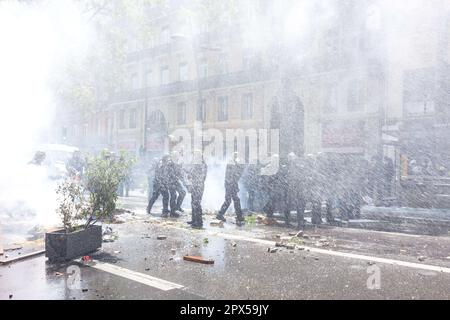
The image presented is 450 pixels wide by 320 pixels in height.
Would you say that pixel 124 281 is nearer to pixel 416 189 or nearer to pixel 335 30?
pixel 416 189

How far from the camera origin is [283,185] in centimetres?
994

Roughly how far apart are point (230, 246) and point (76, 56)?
11264 mm

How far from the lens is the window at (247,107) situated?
84.3 feet

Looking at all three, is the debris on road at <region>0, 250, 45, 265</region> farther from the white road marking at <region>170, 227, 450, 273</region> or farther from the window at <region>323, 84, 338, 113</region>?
the window at <region>323, 84, 338, 113</region>

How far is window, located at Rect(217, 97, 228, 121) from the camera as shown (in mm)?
27406

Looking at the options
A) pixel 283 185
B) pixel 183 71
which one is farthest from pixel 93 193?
pixel 183 71

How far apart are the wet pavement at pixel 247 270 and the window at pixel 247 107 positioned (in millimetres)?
18514

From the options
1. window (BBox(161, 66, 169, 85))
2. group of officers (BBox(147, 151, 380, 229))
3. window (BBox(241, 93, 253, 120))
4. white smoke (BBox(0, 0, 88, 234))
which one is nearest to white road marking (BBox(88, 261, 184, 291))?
group of officers (BBox(147, 151, 380, 229))

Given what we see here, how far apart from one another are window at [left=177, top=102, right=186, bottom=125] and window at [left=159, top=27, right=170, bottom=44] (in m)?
5.83

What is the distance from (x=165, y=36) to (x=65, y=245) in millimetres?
29921

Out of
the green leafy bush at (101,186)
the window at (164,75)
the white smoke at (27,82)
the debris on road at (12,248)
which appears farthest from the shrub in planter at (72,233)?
the window at (164,75)

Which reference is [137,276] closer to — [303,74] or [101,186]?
[101,186]

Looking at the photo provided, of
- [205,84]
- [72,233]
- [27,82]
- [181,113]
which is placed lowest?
[72,233]

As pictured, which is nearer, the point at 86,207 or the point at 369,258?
the point at 369,258
